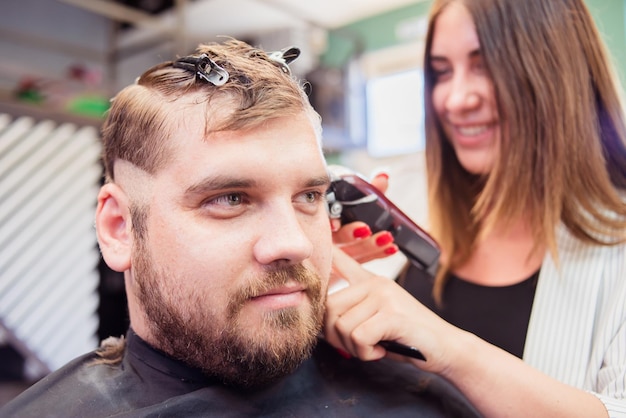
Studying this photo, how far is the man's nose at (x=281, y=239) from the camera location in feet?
2.68

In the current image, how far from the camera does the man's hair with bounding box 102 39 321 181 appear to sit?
86cm

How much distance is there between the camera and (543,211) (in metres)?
1.23

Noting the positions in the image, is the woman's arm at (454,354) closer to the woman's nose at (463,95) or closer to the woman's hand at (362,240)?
the woman's hand at (362,240)

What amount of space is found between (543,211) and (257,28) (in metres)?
4.48

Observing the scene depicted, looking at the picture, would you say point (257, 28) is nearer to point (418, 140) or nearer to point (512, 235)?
point (418, 140)

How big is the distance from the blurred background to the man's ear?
0.43m

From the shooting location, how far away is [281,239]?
32.4 inches

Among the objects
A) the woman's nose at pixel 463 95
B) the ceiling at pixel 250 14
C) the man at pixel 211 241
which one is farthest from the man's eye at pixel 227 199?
the ceiling at pixel 250 14

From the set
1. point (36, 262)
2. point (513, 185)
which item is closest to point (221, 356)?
point (513, 185)

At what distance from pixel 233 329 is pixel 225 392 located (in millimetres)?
159

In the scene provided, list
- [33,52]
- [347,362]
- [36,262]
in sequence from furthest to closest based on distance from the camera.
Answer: [33,52] < [36,262] < [347,362]

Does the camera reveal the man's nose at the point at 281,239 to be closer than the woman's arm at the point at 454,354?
Yes

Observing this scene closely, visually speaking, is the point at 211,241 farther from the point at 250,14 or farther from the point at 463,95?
the point at 250,14

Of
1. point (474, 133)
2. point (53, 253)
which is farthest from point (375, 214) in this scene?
point (53, 253)
